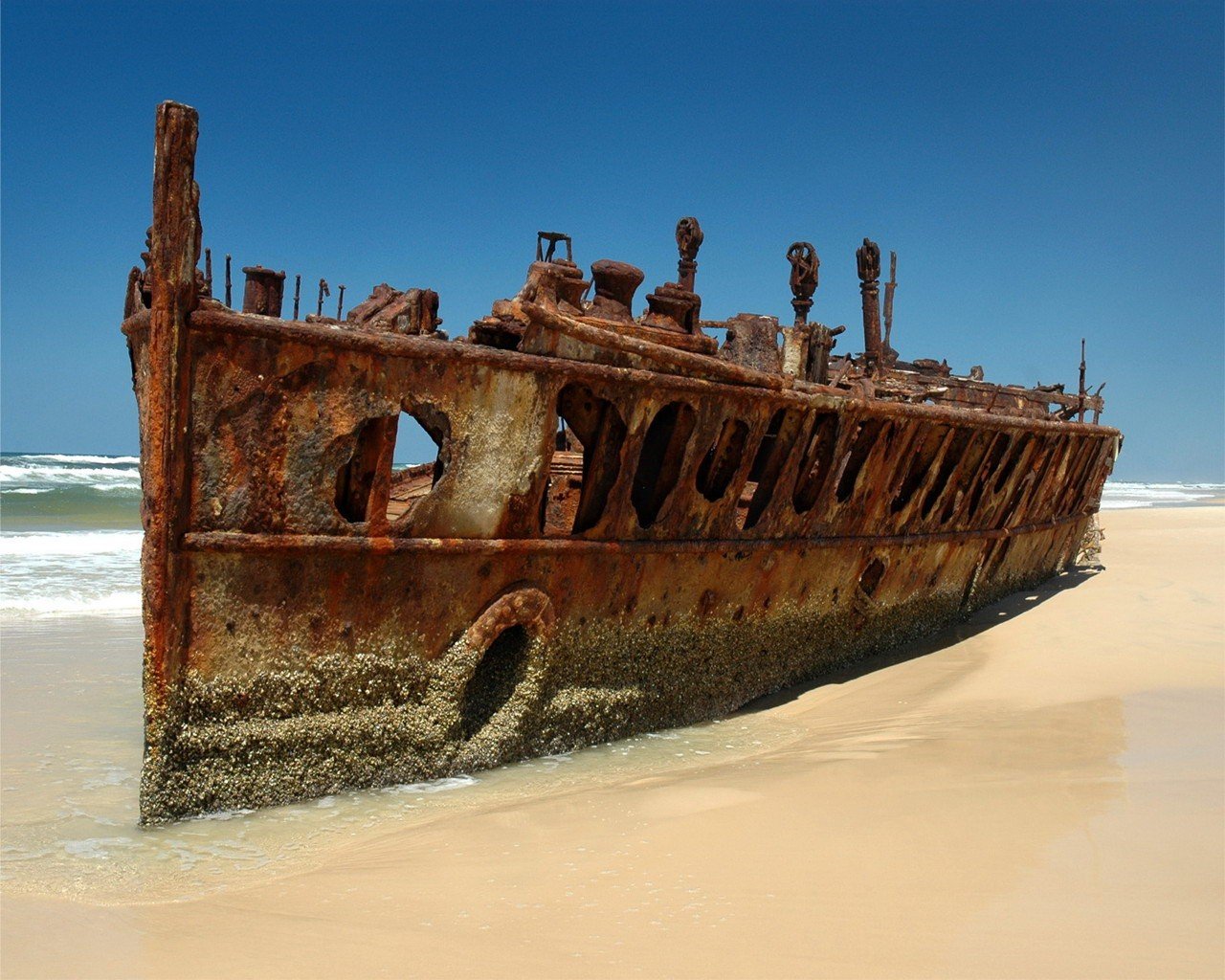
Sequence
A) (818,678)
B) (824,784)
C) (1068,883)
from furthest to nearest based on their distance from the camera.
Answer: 1. (818,678)
2. (824,784)
3. (1068,883)

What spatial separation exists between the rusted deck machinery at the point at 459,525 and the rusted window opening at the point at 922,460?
180 millimetres

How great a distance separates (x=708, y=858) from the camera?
410 centimetres

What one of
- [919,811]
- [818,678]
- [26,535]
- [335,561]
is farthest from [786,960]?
[26,535]

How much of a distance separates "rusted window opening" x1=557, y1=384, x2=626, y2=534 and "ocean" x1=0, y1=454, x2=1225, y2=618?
Answer: 28.1ft

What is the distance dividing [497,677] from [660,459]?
60.0 inches

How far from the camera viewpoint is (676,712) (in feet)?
20.4

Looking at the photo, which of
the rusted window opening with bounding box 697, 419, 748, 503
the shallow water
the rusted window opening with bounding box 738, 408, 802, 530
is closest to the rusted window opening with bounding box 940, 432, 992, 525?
the rusted window opening with bounding box 738, 408, 802, 530

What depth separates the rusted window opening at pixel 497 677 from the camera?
5312 mm

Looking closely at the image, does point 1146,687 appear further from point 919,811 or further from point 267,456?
point 267,456

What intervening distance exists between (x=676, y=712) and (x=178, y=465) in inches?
125

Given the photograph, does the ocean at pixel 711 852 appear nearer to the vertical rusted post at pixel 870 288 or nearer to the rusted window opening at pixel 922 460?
the rusted window opening at pixel 922 460

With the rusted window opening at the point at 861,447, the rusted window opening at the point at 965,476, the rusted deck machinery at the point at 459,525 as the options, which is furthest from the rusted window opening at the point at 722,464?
the rusted window opening at the point at 965,476

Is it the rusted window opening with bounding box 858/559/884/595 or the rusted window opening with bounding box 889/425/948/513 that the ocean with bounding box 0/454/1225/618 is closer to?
the rusted window opening with bounding box 858/559/884/595

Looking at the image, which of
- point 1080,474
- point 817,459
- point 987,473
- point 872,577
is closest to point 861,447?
point 817,459
